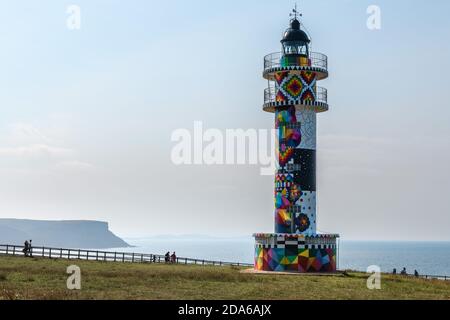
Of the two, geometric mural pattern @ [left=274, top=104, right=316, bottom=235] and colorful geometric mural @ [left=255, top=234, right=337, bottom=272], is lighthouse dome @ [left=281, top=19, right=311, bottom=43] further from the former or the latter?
colorful geometric mural @ [left=255, top=234, right=337, bottom=272]

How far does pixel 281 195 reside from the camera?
148 feet

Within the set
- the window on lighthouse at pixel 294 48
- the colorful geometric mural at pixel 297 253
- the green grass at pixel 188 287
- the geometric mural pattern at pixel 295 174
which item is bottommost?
the green grass at pixel 188 287

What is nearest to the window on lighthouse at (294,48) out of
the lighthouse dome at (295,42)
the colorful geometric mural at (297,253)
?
the lighthouse dome at (295,42)

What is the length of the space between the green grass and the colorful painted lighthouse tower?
655cm

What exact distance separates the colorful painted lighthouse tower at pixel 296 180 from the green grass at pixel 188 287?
21.5ft

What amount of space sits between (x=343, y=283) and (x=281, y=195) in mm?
11397

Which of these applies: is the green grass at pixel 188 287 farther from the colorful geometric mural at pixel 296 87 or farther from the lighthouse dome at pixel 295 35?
the lighthouse dome at pixel 295 35

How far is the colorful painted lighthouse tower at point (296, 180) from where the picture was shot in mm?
43938

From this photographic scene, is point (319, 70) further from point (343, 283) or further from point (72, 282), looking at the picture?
point (72, 282)

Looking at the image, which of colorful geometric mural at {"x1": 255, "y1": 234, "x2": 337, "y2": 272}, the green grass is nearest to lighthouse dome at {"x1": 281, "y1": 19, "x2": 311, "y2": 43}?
colorful geometric mural at {"x1": 255, "y1": 234, "x2": 337, "y2": 272}

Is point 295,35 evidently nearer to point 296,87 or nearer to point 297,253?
point 296,87

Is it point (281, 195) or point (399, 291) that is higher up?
point (281, 195)

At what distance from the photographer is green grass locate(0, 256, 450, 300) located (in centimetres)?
2539
